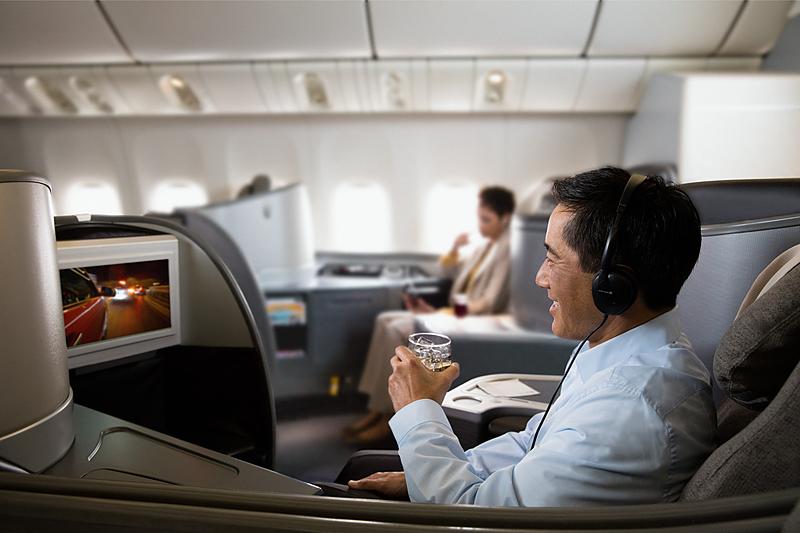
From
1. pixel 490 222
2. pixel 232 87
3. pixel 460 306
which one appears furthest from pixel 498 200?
pixel 232 87

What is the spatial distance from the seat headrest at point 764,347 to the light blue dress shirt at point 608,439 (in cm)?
7

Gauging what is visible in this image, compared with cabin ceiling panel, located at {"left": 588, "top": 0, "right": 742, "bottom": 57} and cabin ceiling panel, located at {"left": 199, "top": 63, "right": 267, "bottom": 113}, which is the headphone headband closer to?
cabin ceiling panel, located at {"left": 588, "top": 0, "right": 742, "bottom": 57}

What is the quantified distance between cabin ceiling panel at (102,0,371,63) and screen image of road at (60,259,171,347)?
1.68ft

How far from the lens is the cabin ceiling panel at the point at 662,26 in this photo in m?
1.12

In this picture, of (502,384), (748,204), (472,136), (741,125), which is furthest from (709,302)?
(472,136)

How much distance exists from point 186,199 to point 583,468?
449 centimetres

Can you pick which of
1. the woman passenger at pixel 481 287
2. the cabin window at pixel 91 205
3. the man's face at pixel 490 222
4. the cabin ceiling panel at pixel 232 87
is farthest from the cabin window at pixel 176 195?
the cabin window at pixel 91 205

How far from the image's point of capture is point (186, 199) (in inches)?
185

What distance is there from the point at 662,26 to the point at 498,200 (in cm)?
237

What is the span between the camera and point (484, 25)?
1.21 metres

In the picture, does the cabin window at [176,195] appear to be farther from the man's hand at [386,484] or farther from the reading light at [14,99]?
the man's hand at [386,484]

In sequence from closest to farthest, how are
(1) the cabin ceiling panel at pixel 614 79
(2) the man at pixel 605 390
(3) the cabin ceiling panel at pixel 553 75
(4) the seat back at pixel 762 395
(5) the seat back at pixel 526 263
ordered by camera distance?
1. (4) the seat back at pixel 762 395
2. (2) the man at pixel 605 390
3. (1) the cabin ceiling panel at pixel 614 79
4. (3) the cabin ceiling panel at pixel 553 75
5. (5) the seat back at pixel 526 263

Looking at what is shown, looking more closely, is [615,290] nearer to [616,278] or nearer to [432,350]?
[616,278]


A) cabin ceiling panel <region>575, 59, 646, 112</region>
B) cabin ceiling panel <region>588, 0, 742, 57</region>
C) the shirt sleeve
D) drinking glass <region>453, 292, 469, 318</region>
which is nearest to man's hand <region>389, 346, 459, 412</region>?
the shirt sleeve
